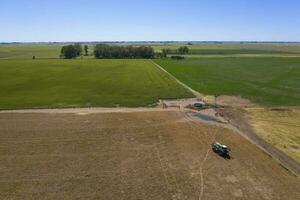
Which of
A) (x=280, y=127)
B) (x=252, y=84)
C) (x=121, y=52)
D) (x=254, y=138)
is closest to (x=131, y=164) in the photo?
(x=254, y=138)

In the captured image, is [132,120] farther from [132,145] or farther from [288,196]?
[288,196]

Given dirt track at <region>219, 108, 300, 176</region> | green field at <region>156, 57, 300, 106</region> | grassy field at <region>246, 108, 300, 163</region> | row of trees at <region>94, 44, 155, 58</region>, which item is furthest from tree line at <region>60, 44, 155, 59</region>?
grassy field at <region>246, 108, 300, 163</region>

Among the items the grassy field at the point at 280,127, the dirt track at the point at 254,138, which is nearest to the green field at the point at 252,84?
the grassy field at the point at 280,127

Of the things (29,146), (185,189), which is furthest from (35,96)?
(185,189)

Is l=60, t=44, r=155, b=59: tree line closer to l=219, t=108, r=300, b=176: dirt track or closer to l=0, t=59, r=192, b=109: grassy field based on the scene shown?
l=0, t=59, r=192, b=109: grassy field

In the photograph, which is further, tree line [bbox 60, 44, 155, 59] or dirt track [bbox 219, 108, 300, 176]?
tree line [bbox 60, 44, 155, 59]

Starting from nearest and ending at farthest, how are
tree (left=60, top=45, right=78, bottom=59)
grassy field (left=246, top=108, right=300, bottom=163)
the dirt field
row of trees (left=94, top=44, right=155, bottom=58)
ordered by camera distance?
the dirt field
grassy field (left=246, top=108, right=300, bottom=163)
row of trees (left=94, top=44, right=155, bottom=58)
tree (left=60, top=45, right=78, bottom=59)

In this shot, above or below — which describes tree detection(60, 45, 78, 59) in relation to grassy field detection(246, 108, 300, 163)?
below
